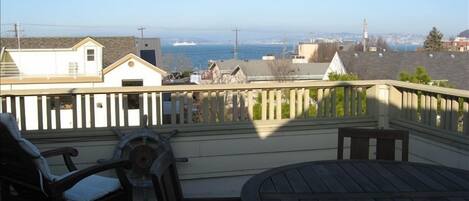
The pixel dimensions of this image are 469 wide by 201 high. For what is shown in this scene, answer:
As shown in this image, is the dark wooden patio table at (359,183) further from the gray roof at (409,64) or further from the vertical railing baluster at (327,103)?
the gray roof at (409,64)

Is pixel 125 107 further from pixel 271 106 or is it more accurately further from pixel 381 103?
pixel 381 103

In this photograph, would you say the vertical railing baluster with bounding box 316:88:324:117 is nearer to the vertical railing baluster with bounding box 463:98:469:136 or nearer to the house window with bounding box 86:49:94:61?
the vertical railing baluster with bounding box 463:98:469:136

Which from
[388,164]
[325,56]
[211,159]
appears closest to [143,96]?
A: [211,159]

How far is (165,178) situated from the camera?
6.50ft

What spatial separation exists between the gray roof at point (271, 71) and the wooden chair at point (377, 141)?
86.3ft

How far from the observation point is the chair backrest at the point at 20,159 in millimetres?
2617

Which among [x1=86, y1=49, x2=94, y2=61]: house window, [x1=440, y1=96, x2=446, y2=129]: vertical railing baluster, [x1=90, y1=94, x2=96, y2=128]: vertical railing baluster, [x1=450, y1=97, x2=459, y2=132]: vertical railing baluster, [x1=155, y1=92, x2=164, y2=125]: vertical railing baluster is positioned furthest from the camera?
[x1=86, y1=49, x2=94, y2=61]: house window

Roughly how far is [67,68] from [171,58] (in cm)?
1676

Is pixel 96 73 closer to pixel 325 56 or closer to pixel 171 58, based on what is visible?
pixel 171 58

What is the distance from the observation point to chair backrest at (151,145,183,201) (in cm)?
178

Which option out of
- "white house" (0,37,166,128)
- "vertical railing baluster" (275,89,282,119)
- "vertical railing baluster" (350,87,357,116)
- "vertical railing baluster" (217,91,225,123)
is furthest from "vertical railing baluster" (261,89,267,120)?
"white house" (0,37,166,128)

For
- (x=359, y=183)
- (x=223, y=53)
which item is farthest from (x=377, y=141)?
(x=223, y=53)

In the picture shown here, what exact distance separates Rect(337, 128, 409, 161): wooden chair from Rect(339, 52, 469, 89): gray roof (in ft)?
69.9

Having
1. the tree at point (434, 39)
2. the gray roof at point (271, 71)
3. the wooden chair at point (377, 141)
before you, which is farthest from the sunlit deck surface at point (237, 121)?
the tree at point (434, 39)
